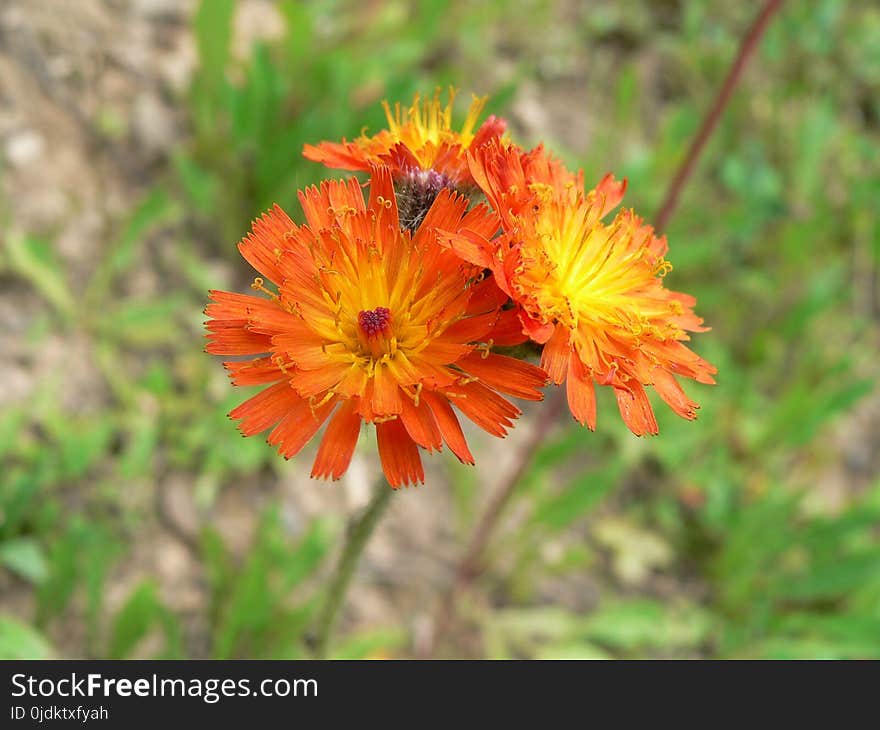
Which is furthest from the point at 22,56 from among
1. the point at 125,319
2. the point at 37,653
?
the point at 37,653

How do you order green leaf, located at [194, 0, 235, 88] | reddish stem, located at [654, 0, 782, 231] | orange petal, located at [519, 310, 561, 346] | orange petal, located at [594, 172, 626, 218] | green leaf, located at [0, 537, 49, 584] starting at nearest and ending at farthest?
1. orange petal, located at [519, 310, 561, 346]
2. orange petal, located at [594, 172, 626, 218]
3. reddish stem, located at [654, 0, 782, 231]
4. green leaf, located at [0, 537, 49, 584]
5. green leaf, located at [194, 0, 235, 88]

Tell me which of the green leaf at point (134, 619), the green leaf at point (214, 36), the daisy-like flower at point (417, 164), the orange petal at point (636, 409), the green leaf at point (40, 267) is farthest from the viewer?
the green leaf at point (214, 36)

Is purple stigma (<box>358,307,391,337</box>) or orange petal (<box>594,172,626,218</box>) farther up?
orange petal (<box>594,172,626,218</box>)

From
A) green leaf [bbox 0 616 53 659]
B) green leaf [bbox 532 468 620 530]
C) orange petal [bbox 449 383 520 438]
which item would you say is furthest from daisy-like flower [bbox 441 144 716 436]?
green leaf [bbox 0 616 53 659]

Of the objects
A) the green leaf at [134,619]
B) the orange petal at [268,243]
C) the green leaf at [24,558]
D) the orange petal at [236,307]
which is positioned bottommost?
the green leaf at [134,619]

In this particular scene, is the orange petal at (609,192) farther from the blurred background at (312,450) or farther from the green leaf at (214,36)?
the green leaf at (214,36)

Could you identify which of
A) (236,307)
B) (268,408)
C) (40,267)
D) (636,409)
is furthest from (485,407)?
(40,267)

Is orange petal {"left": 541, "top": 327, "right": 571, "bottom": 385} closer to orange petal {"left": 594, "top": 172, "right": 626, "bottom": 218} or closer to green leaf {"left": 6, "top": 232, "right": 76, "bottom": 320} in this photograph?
orange petal {"left": 594, "top": 172, "right": 626, "bottom": 218}

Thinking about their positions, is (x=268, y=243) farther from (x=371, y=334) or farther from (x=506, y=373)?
(x=506, y=373)

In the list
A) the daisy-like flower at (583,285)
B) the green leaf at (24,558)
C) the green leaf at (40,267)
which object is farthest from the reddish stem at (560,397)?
the green leaf at (40,267)
